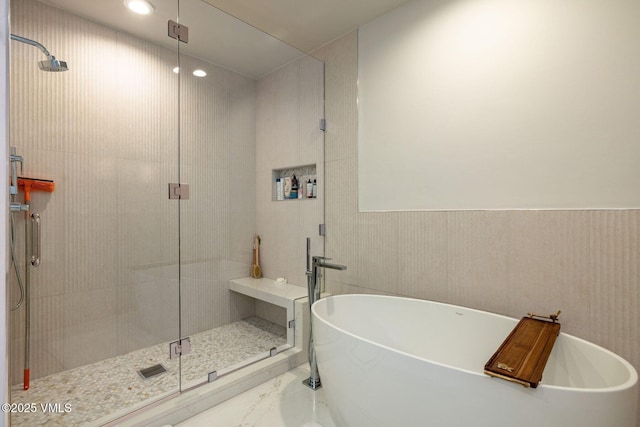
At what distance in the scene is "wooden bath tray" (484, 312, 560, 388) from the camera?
0.90 metres

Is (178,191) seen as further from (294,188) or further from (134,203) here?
(294,188)

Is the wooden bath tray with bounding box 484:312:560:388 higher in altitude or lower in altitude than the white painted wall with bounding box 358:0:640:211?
lower

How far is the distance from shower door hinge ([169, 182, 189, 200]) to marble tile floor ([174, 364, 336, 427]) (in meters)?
1.36

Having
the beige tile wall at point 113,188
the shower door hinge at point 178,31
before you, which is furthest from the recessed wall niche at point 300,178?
the shower door hinge at point 178,31

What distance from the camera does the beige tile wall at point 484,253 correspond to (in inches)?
51.9

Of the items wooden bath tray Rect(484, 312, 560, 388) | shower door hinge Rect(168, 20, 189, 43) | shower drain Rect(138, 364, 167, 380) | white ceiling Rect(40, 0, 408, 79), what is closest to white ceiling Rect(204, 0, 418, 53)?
white ceiling Rect(40, 0, 408, 79)

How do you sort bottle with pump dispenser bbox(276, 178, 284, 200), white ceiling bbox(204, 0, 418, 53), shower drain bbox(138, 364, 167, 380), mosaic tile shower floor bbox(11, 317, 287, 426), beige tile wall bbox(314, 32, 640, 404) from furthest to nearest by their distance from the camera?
bottle with pump dispenser bbox(276, 178, 284, 200) → white ceiling bbox(204, 0, 418, 53) → shower drain bbox(138, 364, 167, 380) → mosaic tile shower floor bbox(11, 317, 287, 426) → beige tile wall bbox(314, 32, 640, 404)

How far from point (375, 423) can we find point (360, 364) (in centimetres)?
23

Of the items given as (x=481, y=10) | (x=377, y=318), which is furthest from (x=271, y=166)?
(x=481, y=10)

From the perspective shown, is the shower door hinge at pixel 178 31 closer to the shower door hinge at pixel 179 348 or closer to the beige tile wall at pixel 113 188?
the beige tile wall at pixel 113 188

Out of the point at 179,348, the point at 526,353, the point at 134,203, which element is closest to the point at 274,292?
the point at 179,348

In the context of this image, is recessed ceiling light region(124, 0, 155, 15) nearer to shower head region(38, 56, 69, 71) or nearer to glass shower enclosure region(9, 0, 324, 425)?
glass shower enclosure region(9, 0, 324, 425)

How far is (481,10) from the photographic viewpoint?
1.69 metres

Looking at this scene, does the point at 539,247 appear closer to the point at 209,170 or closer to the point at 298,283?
the point at 298,283
